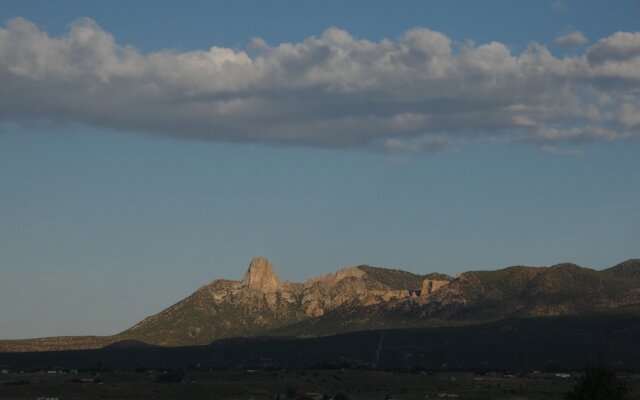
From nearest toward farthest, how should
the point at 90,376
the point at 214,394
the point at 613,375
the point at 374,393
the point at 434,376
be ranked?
the point at 613,375 → the point at 214,394 → the point at 374,393 → the point at 90,376 → the point at 434,376

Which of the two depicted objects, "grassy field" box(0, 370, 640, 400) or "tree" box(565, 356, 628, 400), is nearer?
"tree" box(565, 356, 628, 400)

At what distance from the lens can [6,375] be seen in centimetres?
19112

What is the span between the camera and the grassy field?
6230 inches

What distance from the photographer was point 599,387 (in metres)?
85.3

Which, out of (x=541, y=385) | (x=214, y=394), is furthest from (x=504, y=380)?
(x=214, y=394)

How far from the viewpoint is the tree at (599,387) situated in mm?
85000

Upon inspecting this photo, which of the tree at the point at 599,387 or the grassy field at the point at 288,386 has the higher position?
the grassy field at the point at 288,386

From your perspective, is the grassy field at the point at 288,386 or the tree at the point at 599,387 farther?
the grassy field at the point at 288,386

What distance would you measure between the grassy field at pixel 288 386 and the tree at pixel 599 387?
→ 61271mm

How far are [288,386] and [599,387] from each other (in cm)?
9258

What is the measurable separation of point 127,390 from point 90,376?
23.8 meters

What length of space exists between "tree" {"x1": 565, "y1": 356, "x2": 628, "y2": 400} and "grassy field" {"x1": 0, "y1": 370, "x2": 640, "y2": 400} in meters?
61.3

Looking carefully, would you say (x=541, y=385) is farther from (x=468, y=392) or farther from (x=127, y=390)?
(x=127, y=390)

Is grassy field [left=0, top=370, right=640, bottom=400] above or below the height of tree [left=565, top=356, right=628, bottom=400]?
above
